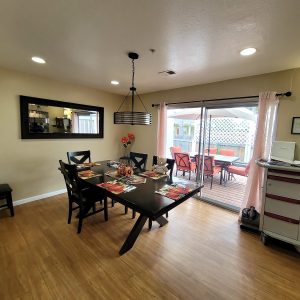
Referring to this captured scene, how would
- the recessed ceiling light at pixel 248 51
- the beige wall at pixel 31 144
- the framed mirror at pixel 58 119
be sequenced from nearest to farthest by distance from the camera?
the recessed ceiling light at pixel 248 51 < the beige wall at pixel 31 144 < the framed mirror at pixel 58 119

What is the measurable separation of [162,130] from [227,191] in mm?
2172

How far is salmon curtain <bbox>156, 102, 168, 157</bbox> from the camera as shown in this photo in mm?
4000

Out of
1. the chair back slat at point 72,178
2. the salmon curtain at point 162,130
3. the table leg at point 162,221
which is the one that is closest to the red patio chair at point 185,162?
the salmon curtain at point 162,130

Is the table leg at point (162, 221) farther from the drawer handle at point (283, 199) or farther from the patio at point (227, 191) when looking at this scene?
the drawer handle at point (283, 199)

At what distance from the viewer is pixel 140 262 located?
195 cm

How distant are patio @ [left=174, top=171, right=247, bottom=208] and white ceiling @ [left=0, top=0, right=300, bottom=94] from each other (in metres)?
2.45

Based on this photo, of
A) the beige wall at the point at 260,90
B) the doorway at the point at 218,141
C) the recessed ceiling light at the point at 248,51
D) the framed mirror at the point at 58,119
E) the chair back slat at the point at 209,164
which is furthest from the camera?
the chair back slat at the point at 209,164

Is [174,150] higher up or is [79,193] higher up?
[174,150]

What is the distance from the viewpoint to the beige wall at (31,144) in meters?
2.98

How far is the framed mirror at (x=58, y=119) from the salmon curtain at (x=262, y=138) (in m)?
3.38

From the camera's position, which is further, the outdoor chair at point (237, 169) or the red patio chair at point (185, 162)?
the red patio chair at point (185, 162)

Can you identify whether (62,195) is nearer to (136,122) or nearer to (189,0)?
(136,122)

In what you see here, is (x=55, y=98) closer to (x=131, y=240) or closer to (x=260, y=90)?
(x=131, y=240)

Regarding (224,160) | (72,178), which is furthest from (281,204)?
(72,178)
